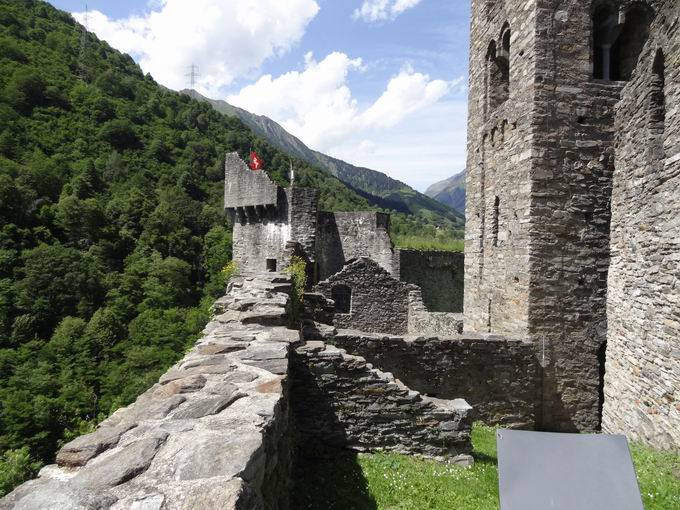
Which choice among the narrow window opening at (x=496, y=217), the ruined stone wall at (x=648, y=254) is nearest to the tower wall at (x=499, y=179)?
the narrow window opening at (x=496, y=217)

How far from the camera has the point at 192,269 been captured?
46688mm

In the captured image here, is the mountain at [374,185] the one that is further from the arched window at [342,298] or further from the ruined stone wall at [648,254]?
the ruined stone wall at [648,254]

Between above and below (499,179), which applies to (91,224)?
above

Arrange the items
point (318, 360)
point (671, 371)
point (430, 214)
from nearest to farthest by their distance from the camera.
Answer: point (318, 360), point (671, 371), point (430, 214)

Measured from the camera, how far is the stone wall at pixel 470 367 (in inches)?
286

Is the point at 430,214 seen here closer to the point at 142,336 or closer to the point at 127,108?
the point at 127,108

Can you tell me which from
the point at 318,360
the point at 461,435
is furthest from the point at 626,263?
the point at 318,360

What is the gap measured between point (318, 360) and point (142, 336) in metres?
28.9

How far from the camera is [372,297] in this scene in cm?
1377

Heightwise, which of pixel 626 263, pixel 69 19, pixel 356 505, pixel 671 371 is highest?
pixel 69 19

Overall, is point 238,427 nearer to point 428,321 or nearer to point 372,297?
point 428,321

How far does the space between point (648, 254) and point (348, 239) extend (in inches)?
615

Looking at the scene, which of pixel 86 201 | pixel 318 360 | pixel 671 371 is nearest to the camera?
pixel 318 360

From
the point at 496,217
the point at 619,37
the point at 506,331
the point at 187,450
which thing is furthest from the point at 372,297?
the point at 187,450
